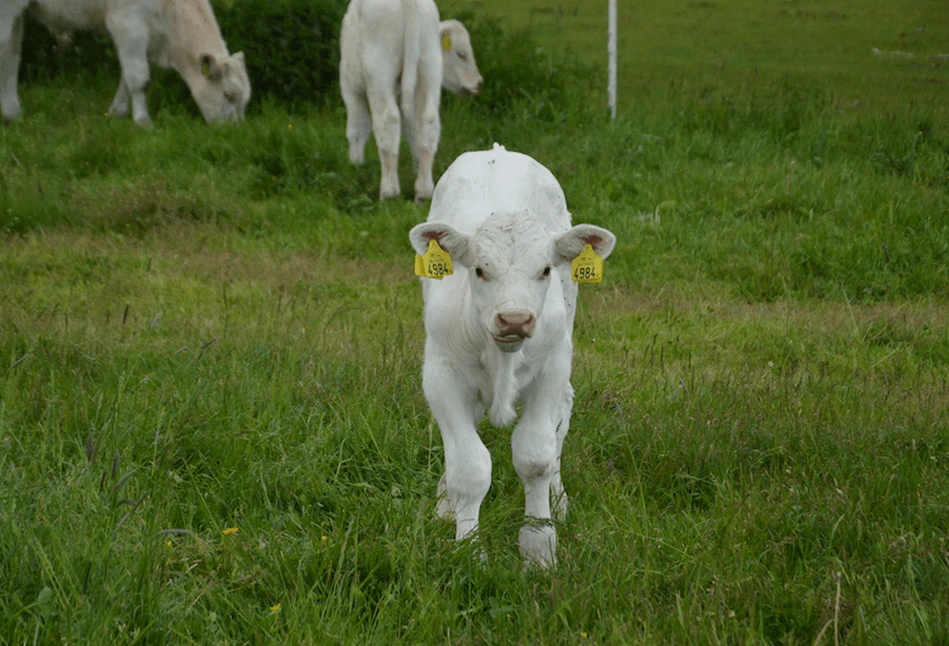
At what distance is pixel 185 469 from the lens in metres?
4.18

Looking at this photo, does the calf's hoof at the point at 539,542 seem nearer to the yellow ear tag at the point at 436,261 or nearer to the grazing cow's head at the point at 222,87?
the yellow ear tag at the point at 436,261

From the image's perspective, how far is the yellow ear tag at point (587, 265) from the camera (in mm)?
4074

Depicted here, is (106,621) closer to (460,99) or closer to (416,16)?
(416,16)

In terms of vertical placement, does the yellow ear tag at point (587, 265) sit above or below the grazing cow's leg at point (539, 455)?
above

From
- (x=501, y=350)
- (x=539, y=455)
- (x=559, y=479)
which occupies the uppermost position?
(x=501, y=350)

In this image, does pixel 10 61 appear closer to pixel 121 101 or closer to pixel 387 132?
pixel 121 101

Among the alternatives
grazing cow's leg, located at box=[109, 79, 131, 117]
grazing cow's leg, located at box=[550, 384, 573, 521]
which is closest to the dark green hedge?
grazing cow's leg, located at box=[109, 79, 131, 117]

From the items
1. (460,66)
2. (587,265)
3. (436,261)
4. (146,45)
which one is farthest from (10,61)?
(587,265)

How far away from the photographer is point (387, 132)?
367 inches

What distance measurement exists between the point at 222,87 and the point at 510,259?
8.23 metres

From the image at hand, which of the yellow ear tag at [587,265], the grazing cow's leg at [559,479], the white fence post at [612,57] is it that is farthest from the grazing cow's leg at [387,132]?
the yellow ear tag at [587,265]

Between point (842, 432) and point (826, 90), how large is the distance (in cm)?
709

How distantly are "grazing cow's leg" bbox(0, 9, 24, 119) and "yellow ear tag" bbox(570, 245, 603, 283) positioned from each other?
8.85 m

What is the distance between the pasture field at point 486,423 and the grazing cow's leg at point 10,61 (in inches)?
10.5
